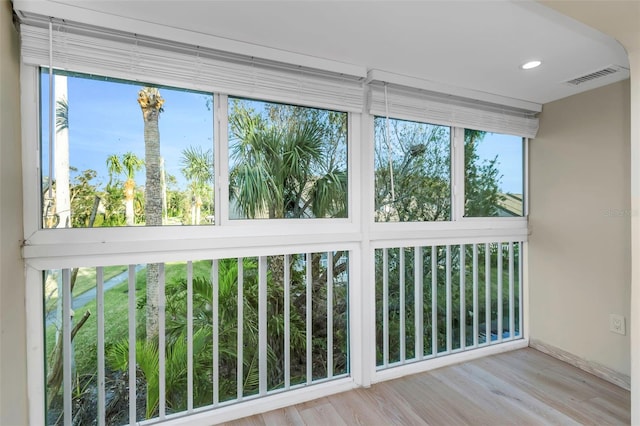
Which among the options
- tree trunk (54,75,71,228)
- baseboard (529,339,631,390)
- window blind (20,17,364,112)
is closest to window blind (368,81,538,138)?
window blind (20,17,364,112)

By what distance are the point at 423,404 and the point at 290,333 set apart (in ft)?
3.04

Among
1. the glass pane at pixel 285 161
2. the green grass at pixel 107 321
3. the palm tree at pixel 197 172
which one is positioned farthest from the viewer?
the glass pane at pixel 285 161

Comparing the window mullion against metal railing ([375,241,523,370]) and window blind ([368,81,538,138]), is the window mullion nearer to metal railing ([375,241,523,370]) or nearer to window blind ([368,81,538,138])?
window blind ([368,81,538,138])

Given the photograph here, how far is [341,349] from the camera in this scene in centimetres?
215

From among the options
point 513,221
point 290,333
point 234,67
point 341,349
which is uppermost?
Result: point 234,67

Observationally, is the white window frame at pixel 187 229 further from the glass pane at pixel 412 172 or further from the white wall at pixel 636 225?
the white wall at pixel 636 225

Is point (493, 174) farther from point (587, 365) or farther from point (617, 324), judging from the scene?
point (587, 365)

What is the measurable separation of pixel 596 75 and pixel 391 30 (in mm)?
1549

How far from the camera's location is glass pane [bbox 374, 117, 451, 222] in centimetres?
222

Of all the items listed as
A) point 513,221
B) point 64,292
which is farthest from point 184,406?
point 513,221

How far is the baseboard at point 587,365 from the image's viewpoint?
209cm

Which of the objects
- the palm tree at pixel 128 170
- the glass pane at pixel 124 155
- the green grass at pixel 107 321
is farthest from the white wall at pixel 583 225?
the palm tree at pixel 128 170

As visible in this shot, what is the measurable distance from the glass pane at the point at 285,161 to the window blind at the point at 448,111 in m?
0.29

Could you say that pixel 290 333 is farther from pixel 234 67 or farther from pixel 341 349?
pixel 234 67
